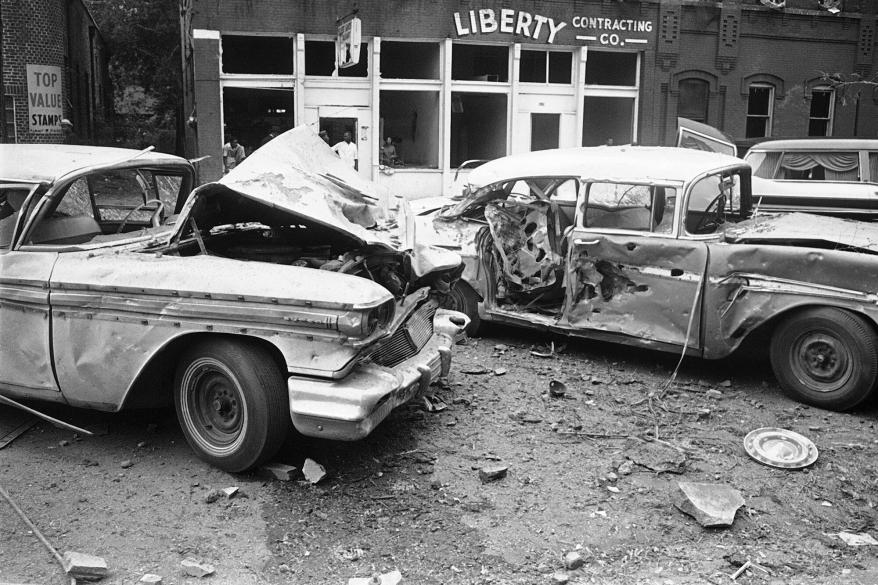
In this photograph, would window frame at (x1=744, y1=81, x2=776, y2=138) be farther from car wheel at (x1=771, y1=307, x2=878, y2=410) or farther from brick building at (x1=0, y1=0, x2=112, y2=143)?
brick building at (x1=0, y1=0, x2=112, y2=143)

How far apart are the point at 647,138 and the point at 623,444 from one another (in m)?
17.5

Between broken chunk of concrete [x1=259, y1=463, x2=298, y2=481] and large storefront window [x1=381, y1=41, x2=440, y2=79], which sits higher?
large storefront window [x1=381, y1=41, x2=440, y2=79]

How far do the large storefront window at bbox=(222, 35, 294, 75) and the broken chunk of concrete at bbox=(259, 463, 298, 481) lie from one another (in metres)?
15.6

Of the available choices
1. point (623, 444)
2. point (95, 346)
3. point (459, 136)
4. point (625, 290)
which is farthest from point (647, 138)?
point (95, 346)

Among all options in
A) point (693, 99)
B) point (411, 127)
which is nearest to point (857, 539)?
point (411, 127)

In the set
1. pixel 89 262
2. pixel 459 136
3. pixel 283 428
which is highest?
pixel 459 136

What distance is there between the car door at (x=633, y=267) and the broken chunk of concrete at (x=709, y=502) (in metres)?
2.01

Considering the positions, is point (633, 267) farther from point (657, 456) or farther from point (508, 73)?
point (508, 73)

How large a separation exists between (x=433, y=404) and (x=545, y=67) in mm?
16626

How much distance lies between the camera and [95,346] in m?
4.70

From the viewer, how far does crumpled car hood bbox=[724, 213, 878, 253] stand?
19.6 ft

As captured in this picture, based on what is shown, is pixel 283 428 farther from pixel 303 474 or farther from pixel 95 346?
pixel 95 346

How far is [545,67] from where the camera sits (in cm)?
2084

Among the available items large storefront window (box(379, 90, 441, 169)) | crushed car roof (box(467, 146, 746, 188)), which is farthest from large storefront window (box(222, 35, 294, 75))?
crushed car roof (box(467, 146, 746, 188))
